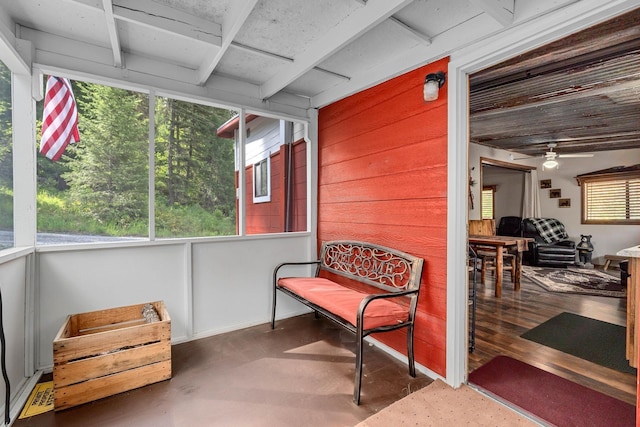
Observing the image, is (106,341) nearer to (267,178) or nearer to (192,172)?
(192,172)

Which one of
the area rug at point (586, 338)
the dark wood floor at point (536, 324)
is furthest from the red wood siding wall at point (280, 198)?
→ the area rug at point (586, 338)

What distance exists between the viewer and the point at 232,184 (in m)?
3.06

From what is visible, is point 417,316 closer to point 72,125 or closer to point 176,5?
point 176,5

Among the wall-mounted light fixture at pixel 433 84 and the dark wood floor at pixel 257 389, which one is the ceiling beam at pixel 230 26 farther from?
the dark wood floor at pixel 257 389

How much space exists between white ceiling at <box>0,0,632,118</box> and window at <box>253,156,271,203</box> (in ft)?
3.76

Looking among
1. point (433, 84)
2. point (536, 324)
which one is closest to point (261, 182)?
point (433, 84)

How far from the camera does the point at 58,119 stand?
7.44ft

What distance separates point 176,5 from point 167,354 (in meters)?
2.27

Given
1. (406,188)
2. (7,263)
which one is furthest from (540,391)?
(7,263)

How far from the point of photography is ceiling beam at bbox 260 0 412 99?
1.68 meters

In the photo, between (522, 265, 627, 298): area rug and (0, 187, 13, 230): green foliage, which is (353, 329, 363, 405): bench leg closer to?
(0, 187, 13, 230): green foliage

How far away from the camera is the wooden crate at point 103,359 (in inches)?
70.7

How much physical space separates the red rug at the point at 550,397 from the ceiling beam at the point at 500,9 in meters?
2.26

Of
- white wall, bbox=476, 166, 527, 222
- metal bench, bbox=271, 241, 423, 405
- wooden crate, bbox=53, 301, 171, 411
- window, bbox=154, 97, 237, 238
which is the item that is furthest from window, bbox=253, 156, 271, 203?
white wall, bbox=476, 166, 527, 222
